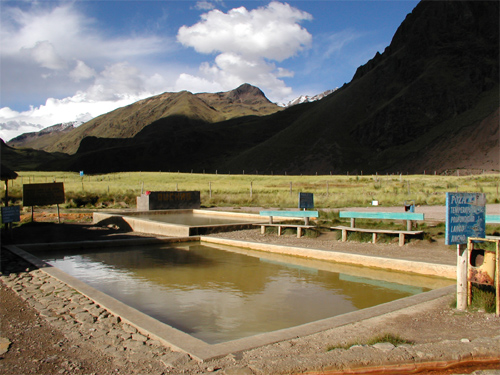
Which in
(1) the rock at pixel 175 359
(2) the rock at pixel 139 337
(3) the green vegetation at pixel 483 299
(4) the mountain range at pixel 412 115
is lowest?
(2) the rock at pixel 139 337

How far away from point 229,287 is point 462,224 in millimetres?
4225

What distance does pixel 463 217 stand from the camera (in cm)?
635

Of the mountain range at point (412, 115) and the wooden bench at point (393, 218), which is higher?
the mountain range at point (412, 115)

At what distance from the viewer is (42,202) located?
17672 millimetres

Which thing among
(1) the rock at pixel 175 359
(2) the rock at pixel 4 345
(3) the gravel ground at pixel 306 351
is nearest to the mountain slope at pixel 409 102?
(3) the gravel ground at pixel 306 351

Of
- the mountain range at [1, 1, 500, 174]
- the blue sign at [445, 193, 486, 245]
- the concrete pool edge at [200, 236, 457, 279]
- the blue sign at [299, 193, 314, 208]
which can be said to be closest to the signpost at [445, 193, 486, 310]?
the blue sign at [445, 193, 486, 245]

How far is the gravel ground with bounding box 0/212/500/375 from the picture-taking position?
4.29 metres

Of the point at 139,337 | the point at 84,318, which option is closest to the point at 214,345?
the point at 139,337

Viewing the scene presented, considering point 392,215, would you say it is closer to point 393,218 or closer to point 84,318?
point 393,218

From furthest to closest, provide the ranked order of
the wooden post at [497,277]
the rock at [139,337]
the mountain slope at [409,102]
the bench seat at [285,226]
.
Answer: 1. the mountain slope at [409,102]
2. the bench seat at [285,226]
3. the wooden post at [497,277]
4. the rock at [139,337]

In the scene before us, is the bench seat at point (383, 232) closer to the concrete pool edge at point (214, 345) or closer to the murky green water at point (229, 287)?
the murky green water at point (229, 287)

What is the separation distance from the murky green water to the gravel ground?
133 cm

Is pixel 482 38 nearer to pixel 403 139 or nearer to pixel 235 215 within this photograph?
pixel 403 139

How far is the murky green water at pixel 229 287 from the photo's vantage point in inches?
261
